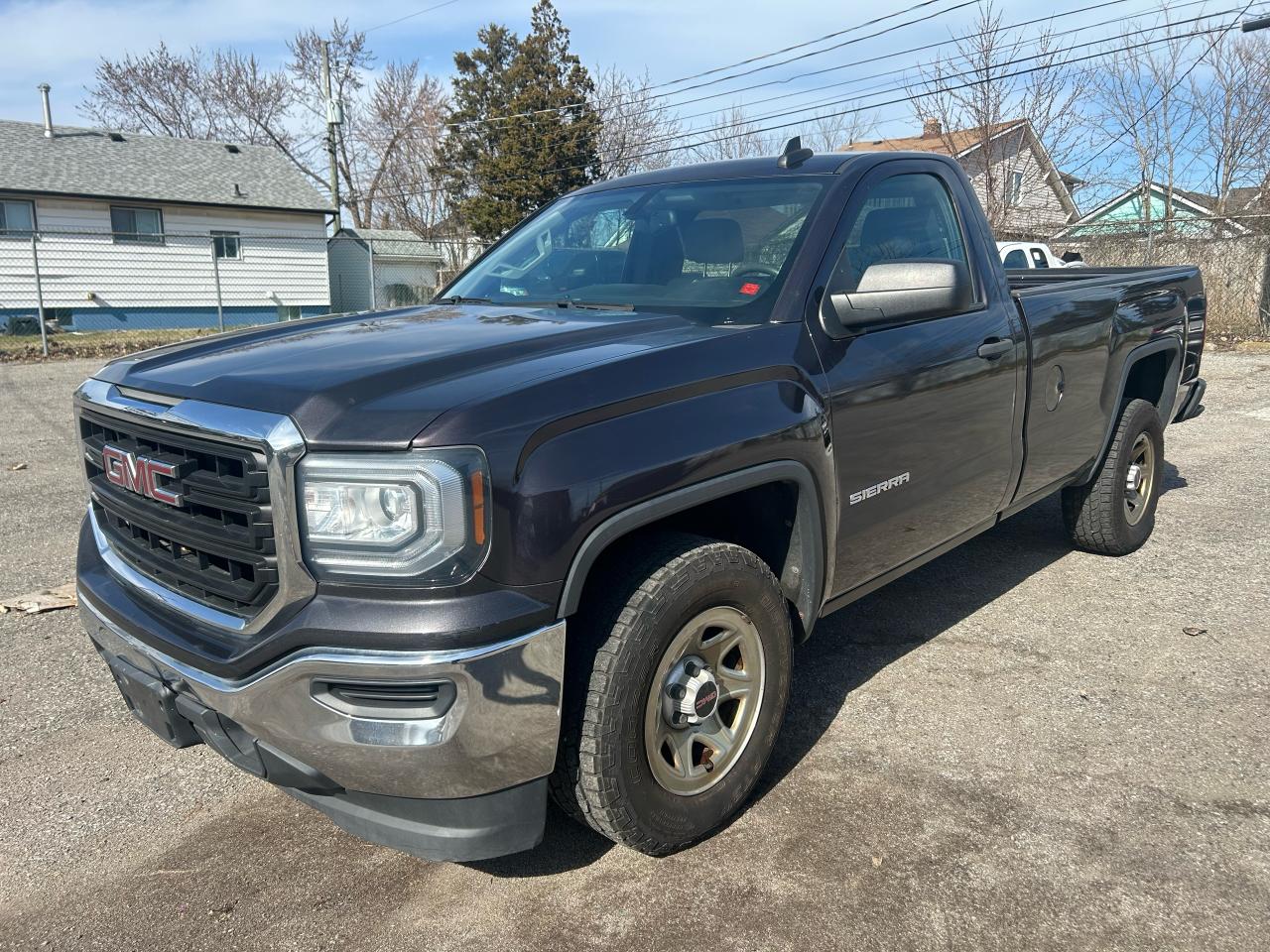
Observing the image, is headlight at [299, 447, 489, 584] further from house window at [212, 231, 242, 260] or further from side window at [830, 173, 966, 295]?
house window at [212, 231, 242, 260]

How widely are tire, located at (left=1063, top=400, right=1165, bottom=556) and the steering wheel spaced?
2.73 meters

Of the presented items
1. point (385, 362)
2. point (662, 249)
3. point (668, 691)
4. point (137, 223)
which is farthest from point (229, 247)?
point (668, 691)

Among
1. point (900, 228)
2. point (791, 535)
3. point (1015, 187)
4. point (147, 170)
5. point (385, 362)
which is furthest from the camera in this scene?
point (147, 170)

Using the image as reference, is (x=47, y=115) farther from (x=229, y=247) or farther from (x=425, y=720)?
(x=425, y=720)

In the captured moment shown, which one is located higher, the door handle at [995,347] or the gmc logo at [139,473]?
the door handle at [995,347]

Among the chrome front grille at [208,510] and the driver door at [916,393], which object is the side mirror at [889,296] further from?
the chrome front grille at [208,510]

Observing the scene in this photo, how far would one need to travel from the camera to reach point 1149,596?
4.79 metres

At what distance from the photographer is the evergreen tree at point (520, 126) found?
35.6 meters

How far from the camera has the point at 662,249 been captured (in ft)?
12.0

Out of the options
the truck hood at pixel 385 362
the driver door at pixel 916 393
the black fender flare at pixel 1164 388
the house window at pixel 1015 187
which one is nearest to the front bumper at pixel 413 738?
the truck hood at pixel 385 362

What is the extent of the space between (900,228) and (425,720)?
262 cm

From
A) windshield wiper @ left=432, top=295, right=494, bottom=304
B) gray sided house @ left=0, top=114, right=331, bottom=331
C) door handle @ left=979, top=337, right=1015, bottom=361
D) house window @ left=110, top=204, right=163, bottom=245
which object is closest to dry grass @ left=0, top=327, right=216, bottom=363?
gray sided house @ left=0, top=114, right=331, bottom=331

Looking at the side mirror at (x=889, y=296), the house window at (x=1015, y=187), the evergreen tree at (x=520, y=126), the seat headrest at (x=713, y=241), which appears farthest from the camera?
the evergreen tree at (x=520, y=126)

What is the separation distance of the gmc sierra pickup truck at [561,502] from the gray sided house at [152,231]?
852 inches
